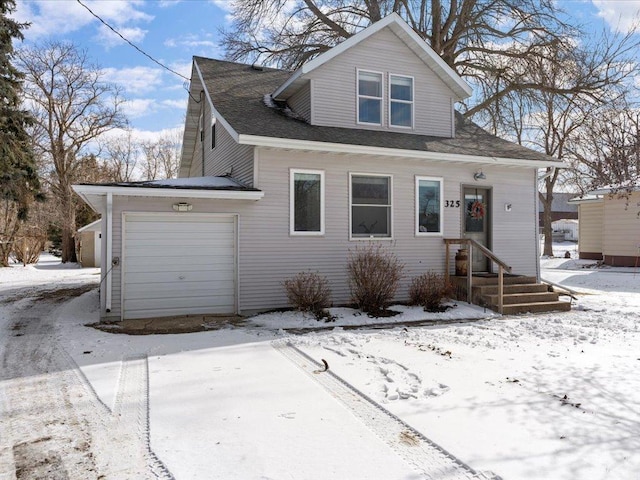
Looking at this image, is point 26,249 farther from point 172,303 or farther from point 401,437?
point 401,437

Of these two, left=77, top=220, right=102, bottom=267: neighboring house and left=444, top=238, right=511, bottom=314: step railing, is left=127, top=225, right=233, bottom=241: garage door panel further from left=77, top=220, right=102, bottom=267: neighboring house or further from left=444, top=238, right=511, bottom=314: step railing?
left=77, top=220, right=102, bottom=267: neighboring house

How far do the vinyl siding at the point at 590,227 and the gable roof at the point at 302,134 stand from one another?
39.0 feet

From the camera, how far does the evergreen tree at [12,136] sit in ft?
50.1

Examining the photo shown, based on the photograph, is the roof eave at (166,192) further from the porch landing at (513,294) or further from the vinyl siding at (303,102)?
the porch landing at (513,294)

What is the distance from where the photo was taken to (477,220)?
11484 millimetres

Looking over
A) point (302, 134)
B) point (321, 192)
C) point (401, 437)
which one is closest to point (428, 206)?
point (321, 192)

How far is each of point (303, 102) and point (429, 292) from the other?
535cm

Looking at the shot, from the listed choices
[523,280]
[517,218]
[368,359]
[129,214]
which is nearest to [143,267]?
[129,214]

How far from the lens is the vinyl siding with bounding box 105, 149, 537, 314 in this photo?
9.18 metres

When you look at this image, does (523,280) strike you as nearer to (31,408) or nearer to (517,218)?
(517,218)

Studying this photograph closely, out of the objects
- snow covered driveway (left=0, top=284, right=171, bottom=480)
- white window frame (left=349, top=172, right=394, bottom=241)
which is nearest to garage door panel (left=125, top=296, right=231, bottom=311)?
snow covered driveway (left=0, top=284, right=171, bottom=480)

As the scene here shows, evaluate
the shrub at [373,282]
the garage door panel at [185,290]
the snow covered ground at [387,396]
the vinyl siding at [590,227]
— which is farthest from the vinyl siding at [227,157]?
the vinyl siding at [590,227]

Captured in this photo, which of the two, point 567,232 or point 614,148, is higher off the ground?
point 614,148

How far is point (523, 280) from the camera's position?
10656mm
